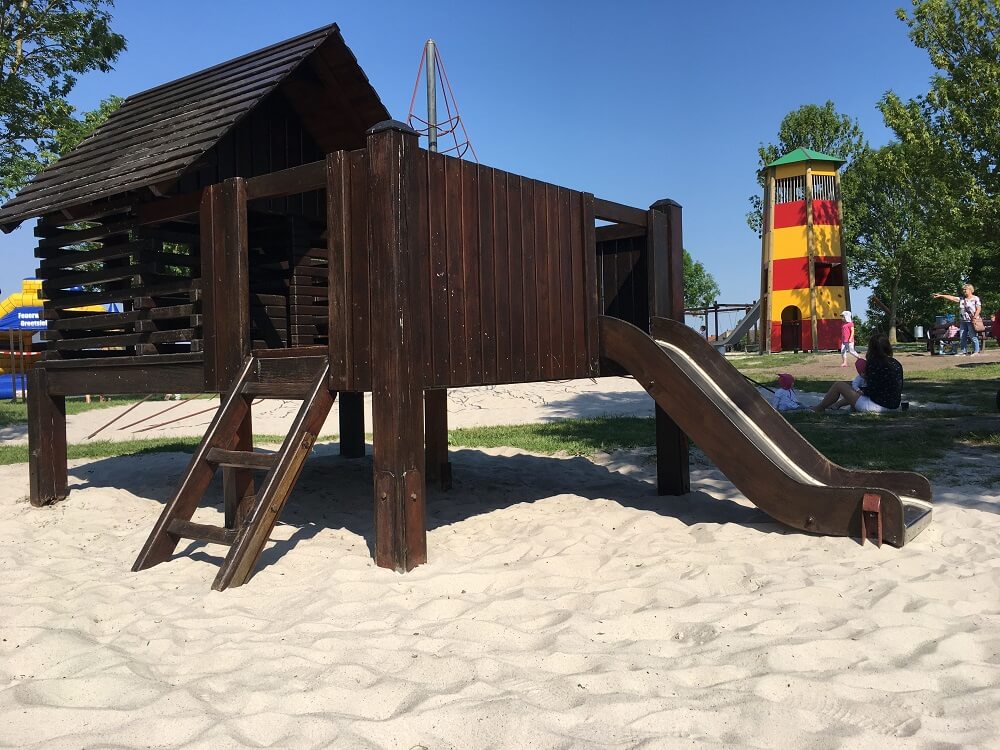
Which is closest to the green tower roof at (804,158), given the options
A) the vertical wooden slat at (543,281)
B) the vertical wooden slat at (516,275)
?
the vertical wooden slat at (543,281)

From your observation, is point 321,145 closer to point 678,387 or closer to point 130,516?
point 130,516

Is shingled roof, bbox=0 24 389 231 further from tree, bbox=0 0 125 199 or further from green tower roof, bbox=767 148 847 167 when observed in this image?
green tower roof, bbox=767 148 847 167

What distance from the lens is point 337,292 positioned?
15.4 feet

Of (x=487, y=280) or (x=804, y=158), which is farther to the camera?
(x=804, y=158)

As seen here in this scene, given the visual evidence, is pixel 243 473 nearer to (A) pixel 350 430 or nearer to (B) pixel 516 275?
(B) pixel 516 275

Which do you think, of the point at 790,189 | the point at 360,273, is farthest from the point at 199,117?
the point at 790,189

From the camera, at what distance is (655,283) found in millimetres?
6492

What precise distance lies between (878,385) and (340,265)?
28.2 feet

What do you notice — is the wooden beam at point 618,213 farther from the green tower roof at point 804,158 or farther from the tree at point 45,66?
the green tower roof at point 804,158

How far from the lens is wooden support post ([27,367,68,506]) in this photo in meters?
6.73

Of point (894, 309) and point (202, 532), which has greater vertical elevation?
point (894, 309)

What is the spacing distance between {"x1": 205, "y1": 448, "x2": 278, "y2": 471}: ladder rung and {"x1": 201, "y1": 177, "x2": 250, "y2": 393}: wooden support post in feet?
1.97

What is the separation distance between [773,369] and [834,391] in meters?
8.84

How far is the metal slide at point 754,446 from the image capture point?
14.8ft
